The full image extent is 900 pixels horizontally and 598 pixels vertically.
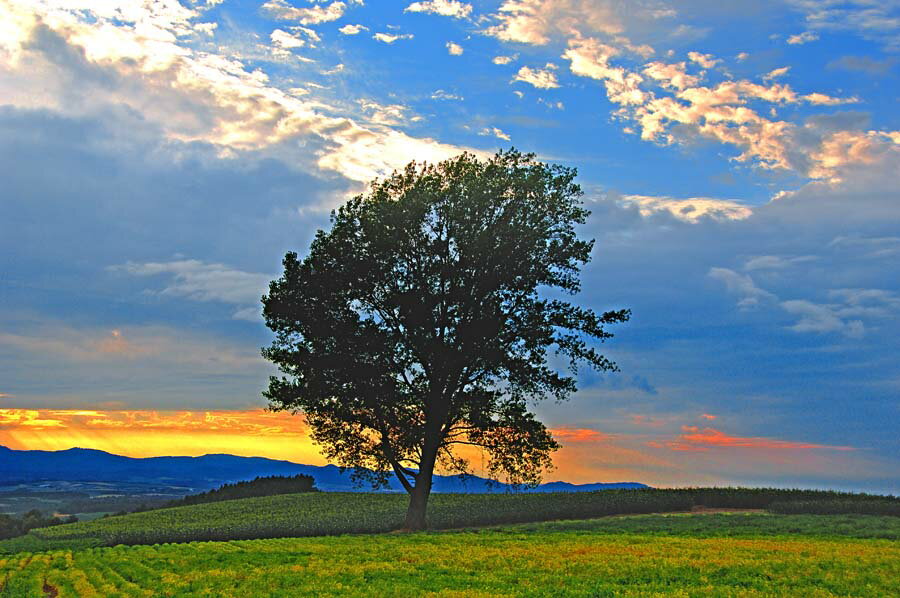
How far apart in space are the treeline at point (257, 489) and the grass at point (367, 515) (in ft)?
63.4

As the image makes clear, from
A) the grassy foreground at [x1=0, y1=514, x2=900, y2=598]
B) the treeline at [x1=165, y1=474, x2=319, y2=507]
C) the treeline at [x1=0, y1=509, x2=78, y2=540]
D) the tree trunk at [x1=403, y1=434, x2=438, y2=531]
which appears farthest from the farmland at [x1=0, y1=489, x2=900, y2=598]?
the treeline at [x1=165, y1=474, x2=319, y2=507]

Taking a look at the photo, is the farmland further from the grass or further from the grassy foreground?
the grass

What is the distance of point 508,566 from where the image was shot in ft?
101

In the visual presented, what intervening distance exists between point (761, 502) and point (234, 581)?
153 ft

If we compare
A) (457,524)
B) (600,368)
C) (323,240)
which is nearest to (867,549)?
(600,368)

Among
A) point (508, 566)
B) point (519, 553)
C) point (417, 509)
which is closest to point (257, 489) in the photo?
point (417, 509)

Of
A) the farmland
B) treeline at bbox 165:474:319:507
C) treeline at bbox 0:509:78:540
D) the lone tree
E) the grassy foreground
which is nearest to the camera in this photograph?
the grassy foreground

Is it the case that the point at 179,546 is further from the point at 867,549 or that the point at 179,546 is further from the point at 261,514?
the point at 867,549

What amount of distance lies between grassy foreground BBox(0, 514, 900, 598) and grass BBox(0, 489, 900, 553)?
930 centimetres

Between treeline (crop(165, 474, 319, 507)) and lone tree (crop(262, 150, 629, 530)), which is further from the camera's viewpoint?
treeline (crop(165, 474, 319, 507))

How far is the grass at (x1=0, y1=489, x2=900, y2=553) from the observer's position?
56.3 m

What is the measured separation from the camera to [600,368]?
5056cm

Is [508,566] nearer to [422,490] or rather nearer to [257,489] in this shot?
[422,490]

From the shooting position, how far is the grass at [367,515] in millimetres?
56344
